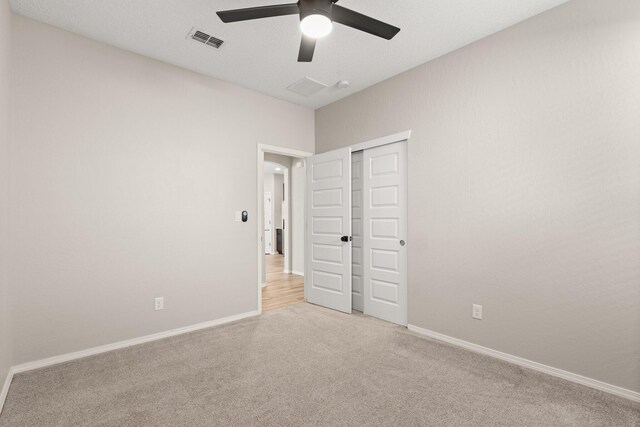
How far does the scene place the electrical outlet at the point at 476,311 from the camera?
2.83 m

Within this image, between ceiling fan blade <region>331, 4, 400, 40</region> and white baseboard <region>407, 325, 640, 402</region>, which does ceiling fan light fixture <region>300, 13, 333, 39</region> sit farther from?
white baseboard <region>407, 325, 640, 402</region>

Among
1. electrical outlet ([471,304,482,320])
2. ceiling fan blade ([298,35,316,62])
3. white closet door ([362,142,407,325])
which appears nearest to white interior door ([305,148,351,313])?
white closet door ([362,142,407,325])

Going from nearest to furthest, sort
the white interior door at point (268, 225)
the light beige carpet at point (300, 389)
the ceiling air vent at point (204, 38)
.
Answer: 1. the light beige carpet at point (300, 389)
2. the ceiling air vent at point (204, 38)
3. the white interior door at point (268, 225)

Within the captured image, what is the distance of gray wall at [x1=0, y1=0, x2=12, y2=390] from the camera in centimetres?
210

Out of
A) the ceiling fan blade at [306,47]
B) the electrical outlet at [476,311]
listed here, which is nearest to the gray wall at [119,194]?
the ceiling fan blade at [306,47]

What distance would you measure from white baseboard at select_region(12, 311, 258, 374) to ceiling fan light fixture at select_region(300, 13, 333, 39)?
306 cm

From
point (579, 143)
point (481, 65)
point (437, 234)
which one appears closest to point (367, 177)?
point (437, 234)

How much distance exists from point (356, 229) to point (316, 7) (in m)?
2.70

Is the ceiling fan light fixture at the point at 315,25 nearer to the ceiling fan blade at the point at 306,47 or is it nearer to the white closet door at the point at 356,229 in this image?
the ceiling fan blade at the point at 306,47

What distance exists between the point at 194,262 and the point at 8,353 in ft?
5.02

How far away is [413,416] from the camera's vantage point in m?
1.89

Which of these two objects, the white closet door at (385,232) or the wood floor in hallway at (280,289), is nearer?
the white closet door at (385,232)

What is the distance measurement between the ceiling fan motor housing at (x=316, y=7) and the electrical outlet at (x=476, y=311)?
267 cm

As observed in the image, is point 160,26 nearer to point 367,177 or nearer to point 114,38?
point 114,38
